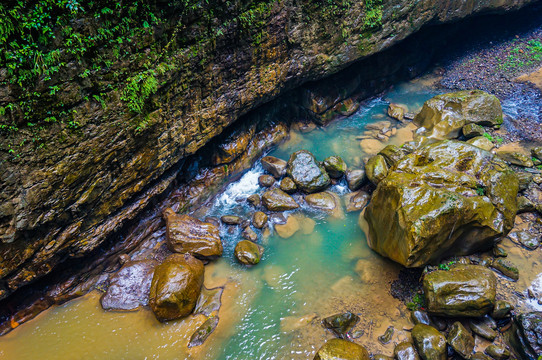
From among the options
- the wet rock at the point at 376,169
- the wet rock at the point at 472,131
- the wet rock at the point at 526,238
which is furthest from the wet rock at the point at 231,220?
the wet rock at the point at 472,131

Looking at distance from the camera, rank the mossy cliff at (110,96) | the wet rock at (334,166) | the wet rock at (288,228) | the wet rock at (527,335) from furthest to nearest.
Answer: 1. the wet rock at (334,166)
2. the wet rock at (288,228)
3. the wet rock at (527,335)
4. the mossy cliff at (110,96)

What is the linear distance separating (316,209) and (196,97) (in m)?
4.57

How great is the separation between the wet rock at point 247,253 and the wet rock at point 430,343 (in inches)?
146

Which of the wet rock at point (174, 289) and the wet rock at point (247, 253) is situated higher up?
the wet rock at point (174, 289)

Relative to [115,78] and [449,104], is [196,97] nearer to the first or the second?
[115,78]

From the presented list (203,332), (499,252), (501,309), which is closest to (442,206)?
(499,252)

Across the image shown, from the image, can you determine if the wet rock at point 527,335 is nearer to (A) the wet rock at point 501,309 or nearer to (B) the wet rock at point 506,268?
(A) the wet rock at point 501,309

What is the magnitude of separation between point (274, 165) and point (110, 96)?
531 centimetres

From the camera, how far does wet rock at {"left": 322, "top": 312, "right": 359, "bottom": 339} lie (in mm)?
5867

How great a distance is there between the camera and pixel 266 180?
9.57 m

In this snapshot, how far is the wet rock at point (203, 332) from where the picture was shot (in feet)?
19.3

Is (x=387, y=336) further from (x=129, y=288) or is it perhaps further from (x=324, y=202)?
(x=129, y=288)

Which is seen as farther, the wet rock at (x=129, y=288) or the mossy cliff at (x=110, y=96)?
the wet rock at (x=129, y=288)

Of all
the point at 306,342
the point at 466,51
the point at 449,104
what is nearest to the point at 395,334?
the point at 306,342
